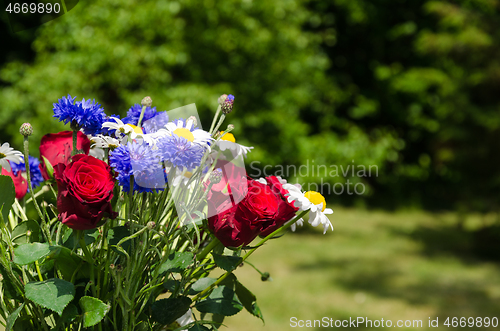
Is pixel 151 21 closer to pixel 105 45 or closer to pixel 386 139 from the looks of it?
pixel 105 45

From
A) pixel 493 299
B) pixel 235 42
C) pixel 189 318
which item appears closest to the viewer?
pixel 189 318

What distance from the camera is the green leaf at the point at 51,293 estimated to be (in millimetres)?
497

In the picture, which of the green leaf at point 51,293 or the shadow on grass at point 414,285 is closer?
the green leaf at point 51,293

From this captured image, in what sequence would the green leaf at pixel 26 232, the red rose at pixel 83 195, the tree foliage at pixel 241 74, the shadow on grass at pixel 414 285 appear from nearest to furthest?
1. the red rose at pixel 83 195
2. the green leaf at pixel 26 232
3. the shadow on grass at pixel 414 285
4. the tree foliage at pixel 241 74

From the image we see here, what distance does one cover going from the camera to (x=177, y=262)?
1.83ft

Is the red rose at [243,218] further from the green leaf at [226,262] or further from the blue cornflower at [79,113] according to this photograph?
the blue cornflower at [79,113]

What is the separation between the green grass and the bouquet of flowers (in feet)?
5.61

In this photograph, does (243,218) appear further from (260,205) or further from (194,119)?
(194,119)

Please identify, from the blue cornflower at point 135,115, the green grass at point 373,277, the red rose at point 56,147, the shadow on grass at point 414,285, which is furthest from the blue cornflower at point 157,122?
the shadow on grass at point 414,285

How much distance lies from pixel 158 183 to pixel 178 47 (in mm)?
3707

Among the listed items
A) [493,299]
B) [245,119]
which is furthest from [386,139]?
[493,299]

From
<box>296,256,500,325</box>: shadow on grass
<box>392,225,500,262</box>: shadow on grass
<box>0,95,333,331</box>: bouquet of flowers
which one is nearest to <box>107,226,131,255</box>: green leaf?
<box>0,95,333,331</box>: bouquet of flowers

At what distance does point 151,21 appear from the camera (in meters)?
3.94

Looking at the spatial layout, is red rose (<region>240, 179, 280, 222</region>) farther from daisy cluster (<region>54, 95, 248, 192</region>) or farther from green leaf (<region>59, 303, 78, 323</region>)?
green leaf (<region>59, 303, 78, 323</region>)
